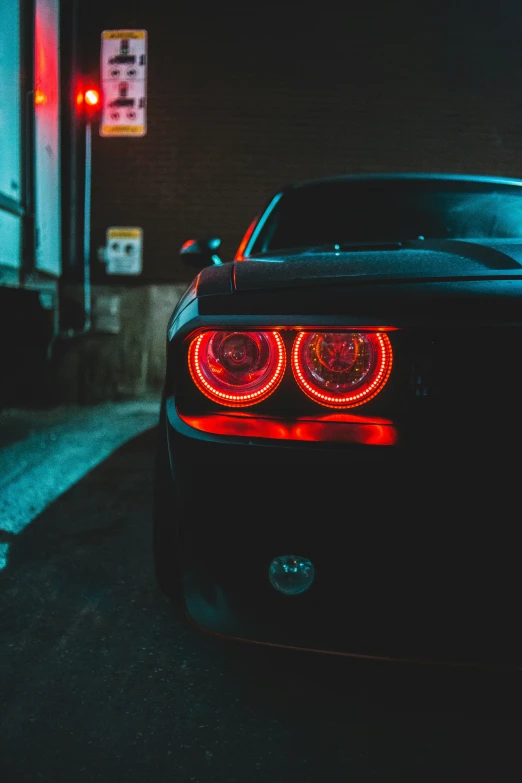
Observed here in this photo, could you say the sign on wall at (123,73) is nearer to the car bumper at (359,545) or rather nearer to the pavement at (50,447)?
the pavement at (50,447)

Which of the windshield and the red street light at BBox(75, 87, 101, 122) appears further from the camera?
the red street light at BBox(75, 87, 101, 122)

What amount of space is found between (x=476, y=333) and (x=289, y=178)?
6040 millimetres

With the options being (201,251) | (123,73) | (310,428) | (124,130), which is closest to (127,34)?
(123,73)

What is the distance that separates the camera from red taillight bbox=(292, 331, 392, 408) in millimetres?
1202

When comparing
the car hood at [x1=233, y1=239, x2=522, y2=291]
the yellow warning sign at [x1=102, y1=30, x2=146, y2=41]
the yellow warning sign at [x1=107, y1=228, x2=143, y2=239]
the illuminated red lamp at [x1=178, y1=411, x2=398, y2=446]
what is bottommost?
the illuminated red lamp at [x1=178, y1=411, x2=398, y2=446]

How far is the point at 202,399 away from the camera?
4.19 feet

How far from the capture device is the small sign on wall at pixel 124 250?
265 inches

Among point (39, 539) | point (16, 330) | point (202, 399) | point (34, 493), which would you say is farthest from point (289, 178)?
point (202, 399)

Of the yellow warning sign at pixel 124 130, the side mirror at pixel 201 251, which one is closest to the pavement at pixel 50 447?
the side mirror at pixel 201 251

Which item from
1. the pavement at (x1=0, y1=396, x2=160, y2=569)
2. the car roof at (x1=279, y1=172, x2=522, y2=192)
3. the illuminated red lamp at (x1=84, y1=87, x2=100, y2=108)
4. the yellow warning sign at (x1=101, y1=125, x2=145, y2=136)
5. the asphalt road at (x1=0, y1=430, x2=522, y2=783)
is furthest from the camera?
the yellow warning sign at (x1=101, y1=125, x2=145, y2=136)

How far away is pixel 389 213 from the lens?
2.56m

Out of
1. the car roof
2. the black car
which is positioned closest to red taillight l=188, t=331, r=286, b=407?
the black car

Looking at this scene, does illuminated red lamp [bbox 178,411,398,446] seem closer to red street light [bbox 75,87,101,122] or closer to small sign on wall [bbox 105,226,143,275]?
small sign on wall [bbox 105,226,143,275]

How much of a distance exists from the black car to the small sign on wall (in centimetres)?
563
